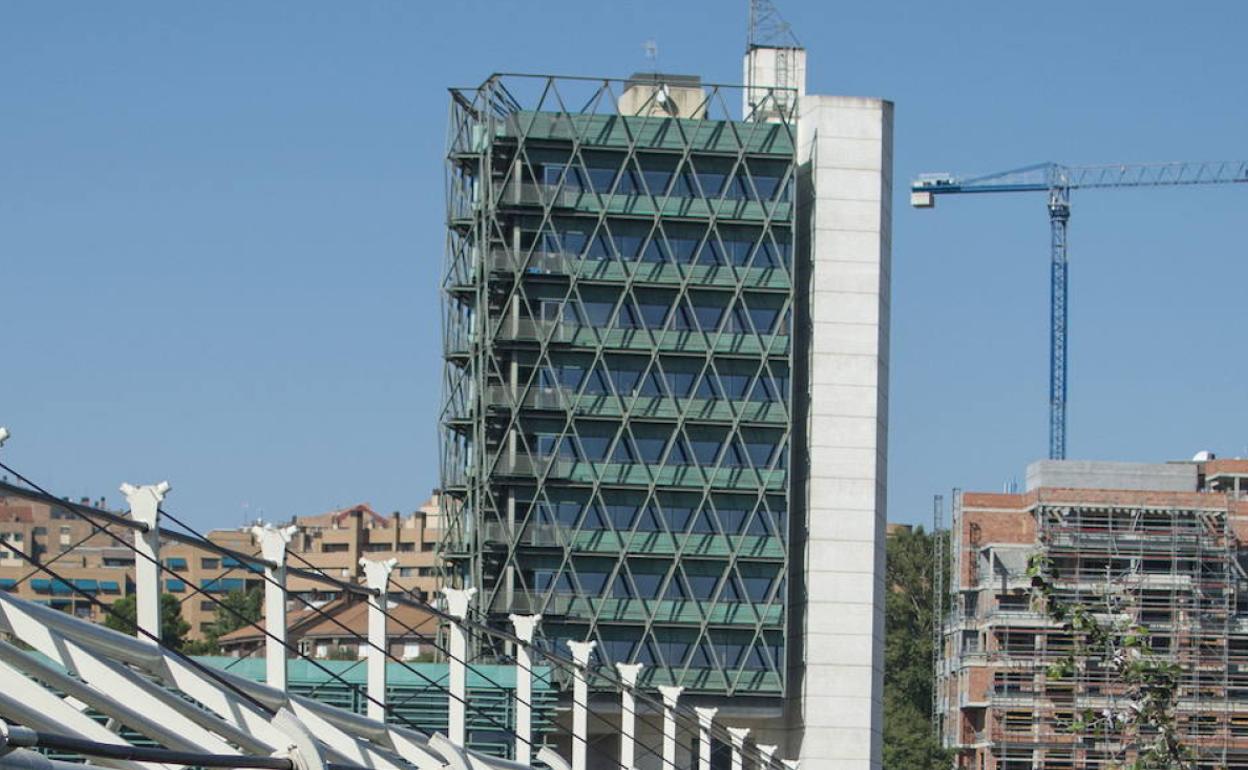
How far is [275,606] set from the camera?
105ft

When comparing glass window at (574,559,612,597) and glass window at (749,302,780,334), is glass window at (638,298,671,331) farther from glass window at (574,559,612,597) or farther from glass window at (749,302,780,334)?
glass window at (574,559,612,597)

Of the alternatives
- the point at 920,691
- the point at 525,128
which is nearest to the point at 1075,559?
the point at 920,691

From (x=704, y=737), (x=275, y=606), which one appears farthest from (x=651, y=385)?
(x=275, y=606)

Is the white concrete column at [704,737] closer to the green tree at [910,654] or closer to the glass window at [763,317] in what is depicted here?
the glass window at [763,317]

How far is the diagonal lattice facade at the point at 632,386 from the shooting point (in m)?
113

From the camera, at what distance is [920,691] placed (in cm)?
17050

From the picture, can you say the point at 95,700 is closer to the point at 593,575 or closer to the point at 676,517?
the point at 593,575

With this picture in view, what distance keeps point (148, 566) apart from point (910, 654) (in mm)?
148853

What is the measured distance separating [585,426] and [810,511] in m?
10.8

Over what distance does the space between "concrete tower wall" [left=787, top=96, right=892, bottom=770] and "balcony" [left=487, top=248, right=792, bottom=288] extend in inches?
183

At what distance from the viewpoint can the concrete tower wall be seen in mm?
116125

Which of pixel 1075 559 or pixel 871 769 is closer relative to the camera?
pixel 871 769

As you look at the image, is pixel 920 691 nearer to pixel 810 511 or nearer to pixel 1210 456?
pixel 1210 456

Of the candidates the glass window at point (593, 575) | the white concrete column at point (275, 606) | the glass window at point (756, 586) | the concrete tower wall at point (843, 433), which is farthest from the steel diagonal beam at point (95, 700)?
the concrete tower wall at point (843, 433)
